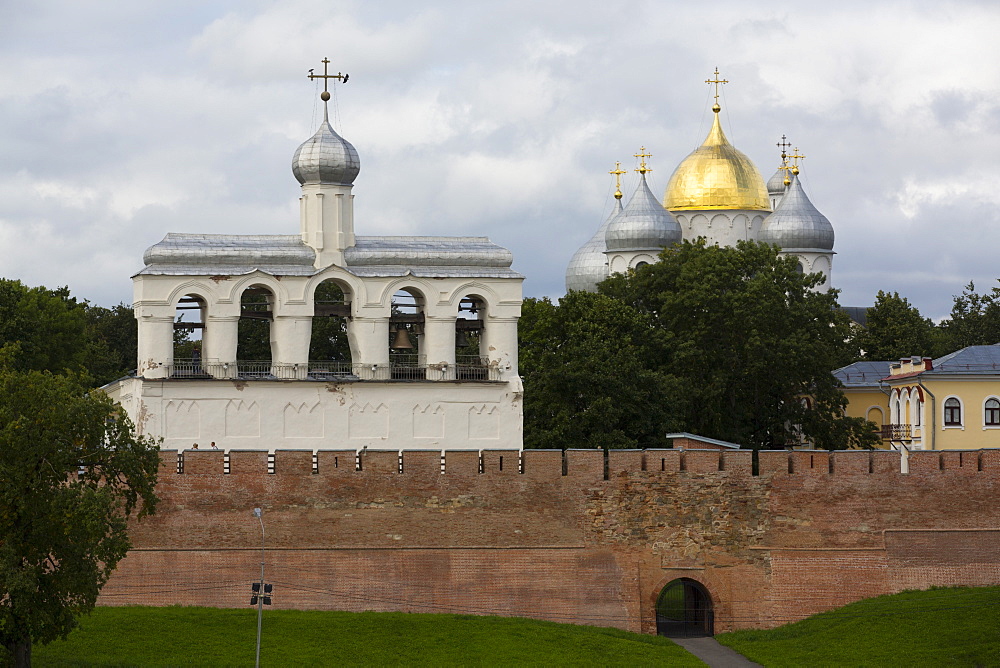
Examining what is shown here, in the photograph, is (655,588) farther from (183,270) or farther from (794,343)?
(794,343)

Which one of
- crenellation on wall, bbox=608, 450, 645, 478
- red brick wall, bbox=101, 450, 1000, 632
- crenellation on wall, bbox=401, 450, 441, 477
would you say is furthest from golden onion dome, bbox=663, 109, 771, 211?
crenellation on wall, bbox=401, 450, 441, 477

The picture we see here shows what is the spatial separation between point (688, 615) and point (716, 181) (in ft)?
127

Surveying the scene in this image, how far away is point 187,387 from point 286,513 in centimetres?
485

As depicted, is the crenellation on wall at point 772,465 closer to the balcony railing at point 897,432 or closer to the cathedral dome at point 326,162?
the cathedral dome at point 326,162

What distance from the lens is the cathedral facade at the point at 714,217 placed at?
238ft

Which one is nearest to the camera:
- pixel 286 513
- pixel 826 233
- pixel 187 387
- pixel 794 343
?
pixel 286 513

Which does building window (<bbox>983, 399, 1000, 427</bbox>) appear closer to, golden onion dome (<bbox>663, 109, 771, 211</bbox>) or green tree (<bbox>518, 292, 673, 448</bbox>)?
green tree (<bbox>518, 292, 673, 448</bbox>)

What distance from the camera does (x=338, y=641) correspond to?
3475cm

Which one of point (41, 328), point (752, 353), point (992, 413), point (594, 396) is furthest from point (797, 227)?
point (41, 328)

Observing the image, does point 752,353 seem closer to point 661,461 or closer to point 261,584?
point 661,461

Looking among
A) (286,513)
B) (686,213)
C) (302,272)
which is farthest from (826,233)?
(286,513)

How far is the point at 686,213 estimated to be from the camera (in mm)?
75562

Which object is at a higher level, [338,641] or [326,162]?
[326,162]

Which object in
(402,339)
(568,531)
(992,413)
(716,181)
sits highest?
(716,181)
